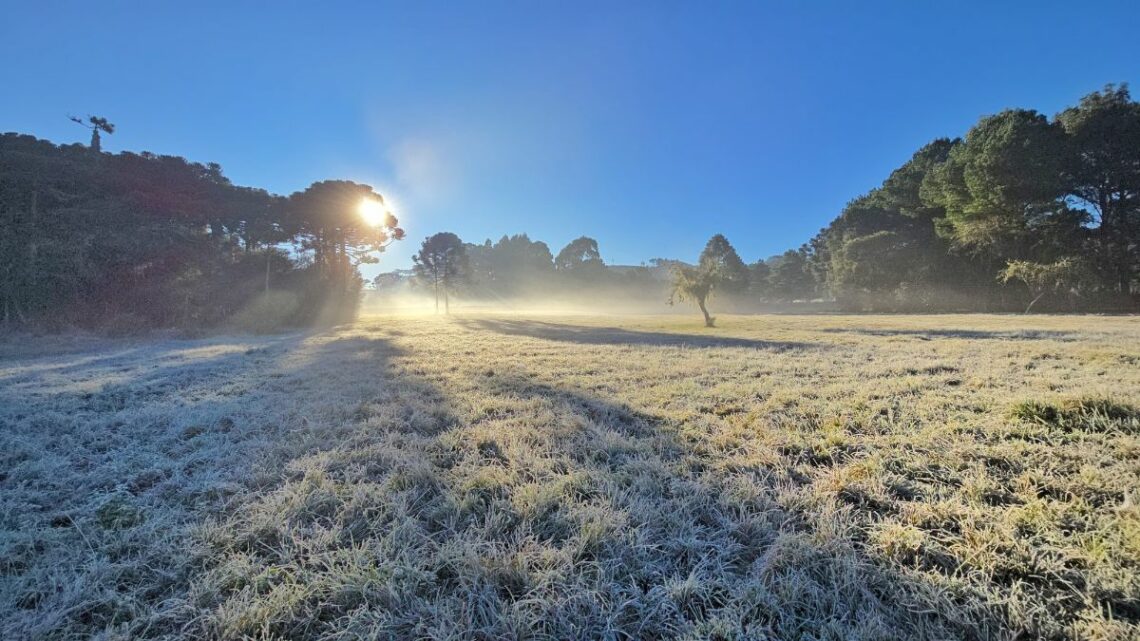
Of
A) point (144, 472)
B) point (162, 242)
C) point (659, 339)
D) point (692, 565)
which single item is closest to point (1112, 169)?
point (659, 339)

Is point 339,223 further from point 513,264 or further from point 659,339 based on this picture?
point 513,264

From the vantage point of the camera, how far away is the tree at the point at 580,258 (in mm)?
73000

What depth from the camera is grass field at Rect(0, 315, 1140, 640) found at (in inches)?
63.3

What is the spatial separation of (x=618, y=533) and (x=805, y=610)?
2.96ft

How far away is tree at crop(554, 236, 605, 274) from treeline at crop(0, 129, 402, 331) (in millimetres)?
45384

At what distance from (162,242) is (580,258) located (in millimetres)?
59459

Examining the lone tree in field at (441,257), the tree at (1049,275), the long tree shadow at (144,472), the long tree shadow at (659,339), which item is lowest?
the long tree shadow at (144,472)

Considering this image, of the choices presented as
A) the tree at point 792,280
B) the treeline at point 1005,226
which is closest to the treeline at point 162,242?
the treeline at point 1005,226

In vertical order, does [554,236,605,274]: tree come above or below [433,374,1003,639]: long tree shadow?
above

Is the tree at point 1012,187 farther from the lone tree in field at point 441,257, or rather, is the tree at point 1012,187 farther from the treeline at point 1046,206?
the lone tree in field at point 441,257

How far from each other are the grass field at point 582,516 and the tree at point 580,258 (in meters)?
68.7

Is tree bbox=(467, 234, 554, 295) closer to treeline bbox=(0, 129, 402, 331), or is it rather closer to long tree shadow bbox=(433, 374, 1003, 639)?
treeline bbox=(0, 129, 402, 331)

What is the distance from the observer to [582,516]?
231 cm

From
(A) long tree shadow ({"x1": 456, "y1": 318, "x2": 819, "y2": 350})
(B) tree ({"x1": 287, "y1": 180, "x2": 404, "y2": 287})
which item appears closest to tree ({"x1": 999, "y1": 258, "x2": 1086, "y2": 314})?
(A) long tree shadow ({"x1": 456, "y1": 318, "x2": 819, "y2": 350})
